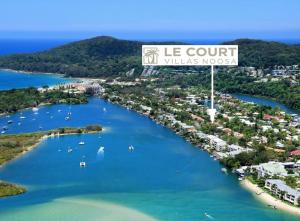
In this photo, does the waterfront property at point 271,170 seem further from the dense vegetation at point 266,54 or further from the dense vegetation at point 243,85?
the dense vegetation at point 266,54

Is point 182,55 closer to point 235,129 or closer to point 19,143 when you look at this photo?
point 19,143

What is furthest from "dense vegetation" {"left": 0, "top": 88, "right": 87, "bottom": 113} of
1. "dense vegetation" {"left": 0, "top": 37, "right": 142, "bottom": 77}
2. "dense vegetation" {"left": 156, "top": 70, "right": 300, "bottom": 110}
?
"dense vegetation" {"left": 0, "top": 37, "right": 142, "bottom": 77}

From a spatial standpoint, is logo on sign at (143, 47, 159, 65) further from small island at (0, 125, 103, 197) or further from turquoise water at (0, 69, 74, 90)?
turquoise water at (0, 69, 74, 90)

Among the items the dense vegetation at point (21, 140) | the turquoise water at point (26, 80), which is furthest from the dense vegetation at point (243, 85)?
the dense vegetation at point (21, 140)

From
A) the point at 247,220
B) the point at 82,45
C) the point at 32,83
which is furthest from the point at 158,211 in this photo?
the point at 82,45

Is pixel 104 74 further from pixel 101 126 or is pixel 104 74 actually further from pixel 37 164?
pixel 37 164

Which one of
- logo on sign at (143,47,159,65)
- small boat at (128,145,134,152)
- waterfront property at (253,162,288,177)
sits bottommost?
small boat at (128,145,134,152)

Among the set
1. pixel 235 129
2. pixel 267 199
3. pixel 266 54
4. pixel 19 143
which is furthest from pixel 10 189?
pixel 266 54
